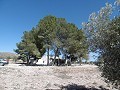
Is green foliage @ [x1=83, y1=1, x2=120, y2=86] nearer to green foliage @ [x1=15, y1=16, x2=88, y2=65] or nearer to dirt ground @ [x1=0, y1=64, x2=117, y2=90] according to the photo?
dirt ground @ [x1=0, y1=64, x2=117, y2=90]

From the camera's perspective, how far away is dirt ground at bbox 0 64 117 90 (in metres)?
23.5

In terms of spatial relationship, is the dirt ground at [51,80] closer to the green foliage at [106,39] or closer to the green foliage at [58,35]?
the green foliage at [106,39]

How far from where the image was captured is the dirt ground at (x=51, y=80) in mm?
23469

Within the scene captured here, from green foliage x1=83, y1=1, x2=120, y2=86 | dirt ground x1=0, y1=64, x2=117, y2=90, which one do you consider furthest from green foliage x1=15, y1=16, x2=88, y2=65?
green foliage x1=83, y1=1, x2=120, y2=86

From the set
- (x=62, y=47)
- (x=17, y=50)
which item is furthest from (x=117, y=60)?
(x=17, y=50)

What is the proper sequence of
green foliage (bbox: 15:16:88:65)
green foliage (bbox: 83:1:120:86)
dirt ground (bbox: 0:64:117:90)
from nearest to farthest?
green foliage (bbox: 83:1:120:86) → dirt ground (bbox: 0:64:117:90) → green foliage (bbox: 15:16:88:65)

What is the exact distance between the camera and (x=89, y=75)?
103 ft

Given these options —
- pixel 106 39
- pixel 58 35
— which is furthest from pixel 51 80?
pixel 58 35

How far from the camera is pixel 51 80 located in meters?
26.3

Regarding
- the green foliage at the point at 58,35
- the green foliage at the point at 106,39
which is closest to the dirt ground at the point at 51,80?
the green foliage at the point at 106,39

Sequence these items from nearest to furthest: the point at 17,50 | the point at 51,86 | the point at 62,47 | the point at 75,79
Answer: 1. the point at 51,86
2. the point at 75,79
3. the point at 62,47
4. the point at 17,50

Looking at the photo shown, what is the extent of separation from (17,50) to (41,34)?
26.4 m

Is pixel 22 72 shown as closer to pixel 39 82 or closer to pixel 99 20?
pixel 39 82

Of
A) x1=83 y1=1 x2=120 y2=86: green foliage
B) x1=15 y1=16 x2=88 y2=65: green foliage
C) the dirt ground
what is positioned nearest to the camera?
x1=83 y1=1 x2=120 y2=86: green foliage
